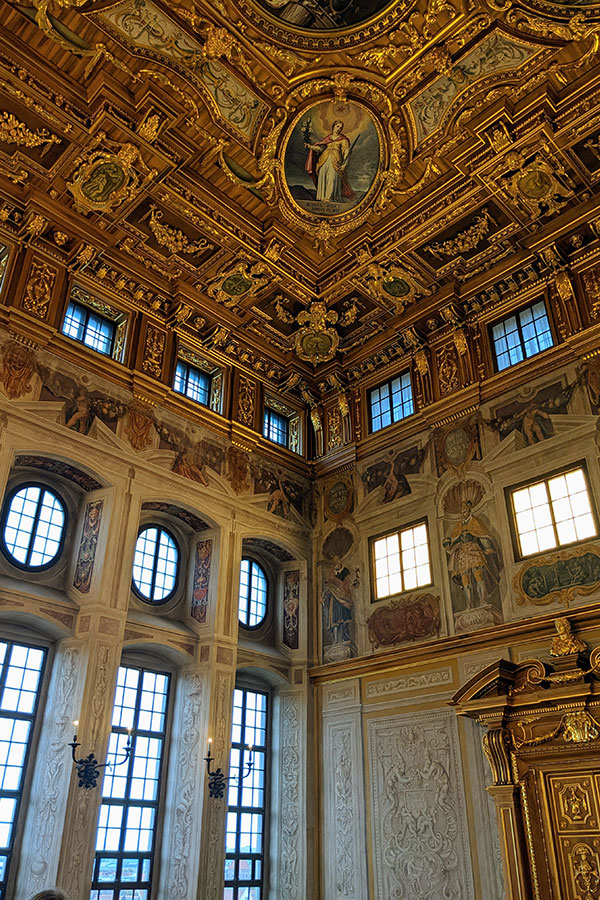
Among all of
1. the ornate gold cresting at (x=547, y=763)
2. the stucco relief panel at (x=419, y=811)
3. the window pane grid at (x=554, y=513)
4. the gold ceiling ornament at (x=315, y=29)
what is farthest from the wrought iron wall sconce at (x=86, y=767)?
the gold ceiling ornament at (x=315, y=29)

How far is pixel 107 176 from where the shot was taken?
39.2 feet

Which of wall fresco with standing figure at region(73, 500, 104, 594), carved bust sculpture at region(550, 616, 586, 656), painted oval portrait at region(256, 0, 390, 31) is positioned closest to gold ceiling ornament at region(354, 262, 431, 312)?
painted oval portrait at region(256, 0, 390, 31)

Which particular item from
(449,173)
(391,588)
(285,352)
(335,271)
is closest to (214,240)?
(335,271)

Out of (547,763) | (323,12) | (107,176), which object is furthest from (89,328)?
(547,763)

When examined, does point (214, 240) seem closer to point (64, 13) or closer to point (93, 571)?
point (64, 13)

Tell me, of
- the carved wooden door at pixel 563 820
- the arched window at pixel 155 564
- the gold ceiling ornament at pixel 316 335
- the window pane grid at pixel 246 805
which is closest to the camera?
the carved wooden door at pixel 563 820

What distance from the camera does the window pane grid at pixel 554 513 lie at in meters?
11.2

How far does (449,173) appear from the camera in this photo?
12141mm

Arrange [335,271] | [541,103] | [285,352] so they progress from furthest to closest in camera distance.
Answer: [285,352] → [335,271] → [541,103]

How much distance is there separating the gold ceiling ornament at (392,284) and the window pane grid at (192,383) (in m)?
3.96

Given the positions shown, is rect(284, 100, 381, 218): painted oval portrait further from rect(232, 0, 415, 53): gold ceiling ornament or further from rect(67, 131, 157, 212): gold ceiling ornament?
rect(67, 131, 157, 212): gold ceiling ornament

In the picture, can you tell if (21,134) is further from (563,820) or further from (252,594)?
(563,820)

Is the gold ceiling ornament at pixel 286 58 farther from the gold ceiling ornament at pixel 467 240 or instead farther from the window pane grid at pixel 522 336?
the window pane grid at pixel 522 336

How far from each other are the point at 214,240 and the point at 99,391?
144 inches
